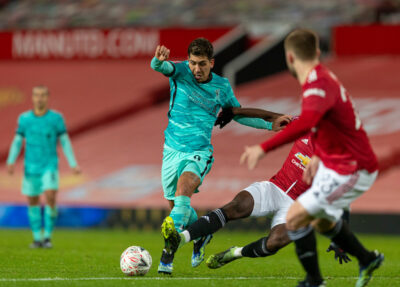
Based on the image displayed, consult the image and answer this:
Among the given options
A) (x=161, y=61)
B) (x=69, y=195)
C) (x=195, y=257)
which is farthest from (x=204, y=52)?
(x=69, y=195)

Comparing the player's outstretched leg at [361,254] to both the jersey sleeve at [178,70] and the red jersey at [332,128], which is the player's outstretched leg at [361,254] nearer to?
the red jersey at [332,128]

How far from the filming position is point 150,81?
78.3ft

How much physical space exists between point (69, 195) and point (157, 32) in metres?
7.07

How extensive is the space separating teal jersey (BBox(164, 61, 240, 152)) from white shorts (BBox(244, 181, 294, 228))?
0.75 metres

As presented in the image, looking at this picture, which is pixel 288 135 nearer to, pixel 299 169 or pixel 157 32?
pixel 299 169

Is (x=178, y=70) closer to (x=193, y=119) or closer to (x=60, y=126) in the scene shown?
(x=193, y=119)

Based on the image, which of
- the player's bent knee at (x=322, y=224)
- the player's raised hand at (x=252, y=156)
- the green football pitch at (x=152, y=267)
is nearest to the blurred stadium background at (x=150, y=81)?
the green football pitch at (x=152, y=267)

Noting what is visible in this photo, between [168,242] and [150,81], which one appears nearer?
[168,242]

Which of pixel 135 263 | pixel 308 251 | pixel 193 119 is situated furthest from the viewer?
pixel 193 119

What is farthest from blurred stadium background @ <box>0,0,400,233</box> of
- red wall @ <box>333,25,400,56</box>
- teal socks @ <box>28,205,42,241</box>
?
teal socks @ <box>28,205,42,241</box>

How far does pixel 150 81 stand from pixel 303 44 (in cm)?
1798

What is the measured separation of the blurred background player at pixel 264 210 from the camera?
7.46 meters

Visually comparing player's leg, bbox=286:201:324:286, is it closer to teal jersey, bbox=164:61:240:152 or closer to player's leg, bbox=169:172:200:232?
player's leg, bbox=169:172:200:232

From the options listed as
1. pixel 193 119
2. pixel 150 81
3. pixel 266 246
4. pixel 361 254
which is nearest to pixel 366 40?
pixel 150 81
